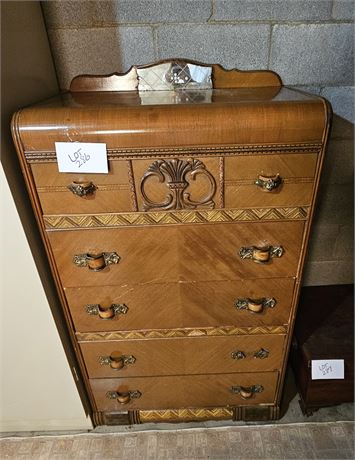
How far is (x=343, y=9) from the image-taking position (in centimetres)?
104

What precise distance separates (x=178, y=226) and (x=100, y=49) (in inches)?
27.5

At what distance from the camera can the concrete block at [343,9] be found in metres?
1.04

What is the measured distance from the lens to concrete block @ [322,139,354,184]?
1247 millimetres

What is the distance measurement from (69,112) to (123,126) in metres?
0.13

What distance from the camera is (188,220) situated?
0.84 meters

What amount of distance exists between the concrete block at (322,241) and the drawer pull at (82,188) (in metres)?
1.03

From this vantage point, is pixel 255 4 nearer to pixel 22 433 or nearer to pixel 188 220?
pixel 188 220

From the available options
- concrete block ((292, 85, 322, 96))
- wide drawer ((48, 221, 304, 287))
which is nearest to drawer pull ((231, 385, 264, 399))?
wide drawer ((48, 221, 304, 287))

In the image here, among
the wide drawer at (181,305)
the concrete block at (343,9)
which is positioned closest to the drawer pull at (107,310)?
the wide drawer at (181,305)

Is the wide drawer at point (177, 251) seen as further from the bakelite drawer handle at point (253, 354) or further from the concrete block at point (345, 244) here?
the concrete block at point (345, 244)

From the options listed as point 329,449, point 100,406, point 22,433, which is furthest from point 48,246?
point 329,449

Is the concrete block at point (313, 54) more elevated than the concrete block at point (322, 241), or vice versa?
the concrete block at point (313, 54)

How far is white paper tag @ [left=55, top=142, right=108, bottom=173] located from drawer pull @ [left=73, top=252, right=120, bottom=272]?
246 millimetres

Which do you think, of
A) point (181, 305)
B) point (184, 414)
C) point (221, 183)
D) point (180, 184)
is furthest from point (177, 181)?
point (184, 414)
